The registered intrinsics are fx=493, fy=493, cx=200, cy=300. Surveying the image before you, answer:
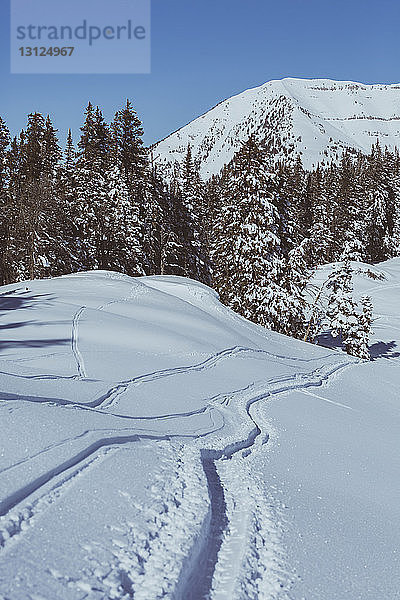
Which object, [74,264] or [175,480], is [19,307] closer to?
[175,480]

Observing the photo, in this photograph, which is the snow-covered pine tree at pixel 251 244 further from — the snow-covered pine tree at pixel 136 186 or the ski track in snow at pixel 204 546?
the ski track in snow at pixel 204 546

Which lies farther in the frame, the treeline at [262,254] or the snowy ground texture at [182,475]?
the treeline at [262,254]

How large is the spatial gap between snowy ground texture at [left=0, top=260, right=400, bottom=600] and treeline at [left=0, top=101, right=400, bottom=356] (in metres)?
13.6

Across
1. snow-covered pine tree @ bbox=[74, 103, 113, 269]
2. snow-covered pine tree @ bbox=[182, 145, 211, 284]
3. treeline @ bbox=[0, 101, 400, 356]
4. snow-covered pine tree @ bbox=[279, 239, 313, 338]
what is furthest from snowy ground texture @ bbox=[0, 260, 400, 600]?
snow-covered pine tree @ bbox=[182, 145, 211, 284]

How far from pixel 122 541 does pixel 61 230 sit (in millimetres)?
24153

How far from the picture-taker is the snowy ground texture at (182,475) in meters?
2.57

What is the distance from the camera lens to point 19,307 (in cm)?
1052

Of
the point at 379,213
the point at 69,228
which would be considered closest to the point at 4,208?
the point at 69,228

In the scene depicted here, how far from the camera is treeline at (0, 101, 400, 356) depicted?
883 inches

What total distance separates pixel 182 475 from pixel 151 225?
2929cm

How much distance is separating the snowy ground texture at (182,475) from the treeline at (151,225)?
44.6ft

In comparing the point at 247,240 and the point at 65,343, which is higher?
the point at 247,240

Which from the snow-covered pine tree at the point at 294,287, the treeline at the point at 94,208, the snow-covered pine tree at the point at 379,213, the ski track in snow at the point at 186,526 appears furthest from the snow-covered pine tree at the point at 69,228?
the snow-covered pine tree at the point at 379,213

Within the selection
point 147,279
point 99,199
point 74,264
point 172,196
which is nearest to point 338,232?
point 172,196
